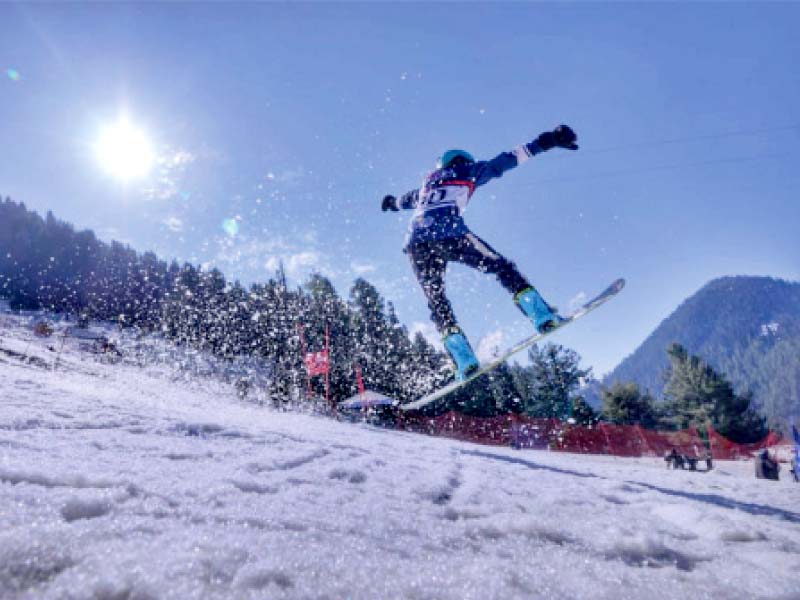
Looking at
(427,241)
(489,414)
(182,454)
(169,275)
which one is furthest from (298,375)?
(169,275)

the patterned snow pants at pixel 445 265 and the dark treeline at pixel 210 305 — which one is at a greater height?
the dark treeline at pixel 210 305

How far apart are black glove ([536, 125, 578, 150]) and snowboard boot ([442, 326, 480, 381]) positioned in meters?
2.52

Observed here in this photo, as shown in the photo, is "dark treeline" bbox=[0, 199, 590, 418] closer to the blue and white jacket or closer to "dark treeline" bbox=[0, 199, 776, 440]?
"dark treeline" bbox=[0, 199, 776, 440]

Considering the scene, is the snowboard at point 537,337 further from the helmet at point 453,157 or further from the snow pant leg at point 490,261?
the helmet at point 453,157

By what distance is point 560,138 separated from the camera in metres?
5.14

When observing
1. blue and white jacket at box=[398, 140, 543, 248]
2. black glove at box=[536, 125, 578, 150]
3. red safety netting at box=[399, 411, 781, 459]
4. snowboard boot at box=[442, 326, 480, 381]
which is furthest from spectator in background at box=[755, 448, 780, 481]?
red safety netting at box=[399, 411, 781, 459]

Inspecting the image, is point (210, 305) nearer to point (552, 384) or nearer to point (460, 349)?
point (552, 384)

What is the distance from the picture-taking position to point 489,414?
41.0 metres

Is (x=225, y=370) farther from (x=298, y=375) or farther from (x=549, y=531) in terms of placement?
(x=549, y=531)

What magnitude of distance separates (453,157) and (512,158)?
751mm

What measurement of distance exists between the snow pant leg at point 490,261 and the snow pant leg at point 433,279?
29 cm

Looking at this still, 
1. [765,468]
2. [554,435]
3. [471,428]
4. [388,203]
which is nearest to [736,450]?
Answer: [554,435]

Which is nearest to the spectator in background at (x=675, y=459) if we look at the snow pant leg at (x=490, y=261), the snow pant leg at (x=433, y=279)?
the snow pant leg at (x=490, y=261)

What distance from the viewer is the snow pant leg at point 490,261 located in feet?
17.4
